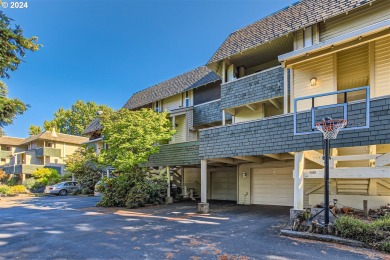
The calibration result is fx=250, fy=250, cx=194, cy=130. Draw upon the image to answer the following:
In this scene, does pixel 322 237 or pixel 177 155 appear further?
pixel 177 155

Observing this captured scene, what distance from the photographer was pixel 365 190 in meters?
8.89

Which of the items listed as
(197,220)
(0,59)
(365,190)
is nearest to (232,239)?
(197,220)

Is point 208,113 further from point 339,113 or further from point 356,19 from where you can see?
point 339,113

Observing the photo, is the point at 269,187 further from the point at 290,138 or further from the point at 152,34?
the point at 152,34

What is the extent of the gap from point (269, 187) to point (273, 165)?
128 cm

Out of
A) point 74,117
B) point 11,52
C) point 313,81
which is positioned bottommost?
point 11,52

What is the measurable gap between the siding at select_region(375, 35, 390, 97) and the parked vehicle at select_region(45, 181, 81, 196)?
83.6 ft

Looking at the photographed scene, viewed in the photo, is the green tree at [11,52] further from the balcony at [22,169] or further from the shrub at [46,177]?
the balcony at [22,169]

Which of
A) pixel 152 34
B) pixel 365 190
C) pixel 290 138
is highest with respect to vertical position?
pixel 152 34

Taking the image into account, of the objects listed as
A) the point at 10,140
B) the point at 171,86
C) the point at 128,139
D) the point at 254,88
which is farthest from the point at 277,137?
the point at 10,140

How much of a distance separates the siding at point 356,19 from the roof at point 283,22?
50cm

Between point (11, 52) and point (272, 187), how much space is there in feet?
40.4

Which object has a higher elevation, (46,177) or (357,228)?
(357,228)

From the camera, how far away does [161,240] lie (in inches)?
260
